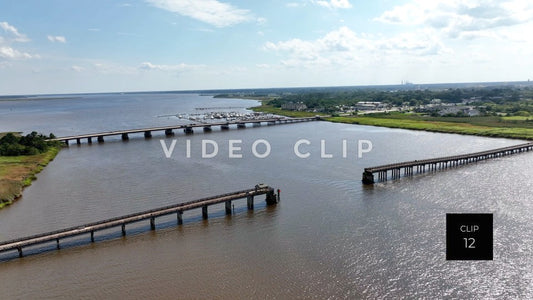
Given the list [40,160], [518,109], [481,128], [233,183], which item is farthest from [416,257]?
[518,109]

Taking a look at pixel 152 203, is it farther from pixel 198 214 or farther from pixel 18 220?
pixel 18 220

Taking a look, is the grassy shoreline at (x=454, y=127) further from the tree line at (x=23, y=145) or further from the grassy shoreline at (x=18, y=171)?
the tree line at (x=23, y=145)

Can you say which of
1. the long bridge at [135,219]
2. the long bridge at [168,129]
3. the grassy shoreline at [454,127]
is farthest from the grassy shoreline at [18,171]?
the grassy shoreline at [454,127]

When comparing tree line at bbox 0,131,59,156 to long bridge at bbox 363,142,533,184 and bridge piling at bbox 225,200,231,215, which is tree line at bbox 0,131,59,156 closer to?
bridge piling at bbox 225,200,231,215

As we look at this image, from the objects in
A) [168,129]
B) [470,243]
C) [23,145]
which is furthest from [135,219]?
[168,129]

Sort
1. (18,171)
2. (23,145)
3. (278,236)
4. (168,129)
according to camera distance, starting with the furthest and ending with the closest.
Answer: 1. (168,129)
2. (23,145)
3. (18,171)
4. (278,236)

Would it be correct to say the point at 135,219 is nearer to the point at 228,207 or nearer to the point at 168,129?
the point at 228,207
